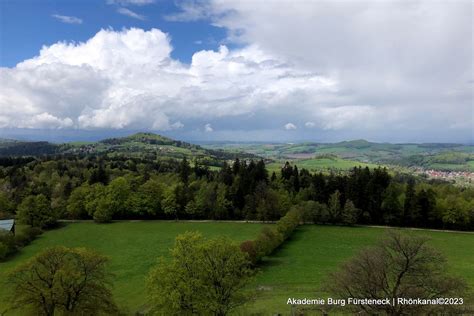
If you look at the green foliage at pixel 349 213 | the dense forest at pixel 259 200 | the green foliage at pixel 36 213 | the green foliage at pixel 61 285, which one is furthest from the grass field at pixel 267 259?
the green foliage at pixel 61 285

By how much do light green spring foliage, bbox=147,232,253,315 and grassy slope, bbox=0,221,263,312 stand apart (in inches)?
454

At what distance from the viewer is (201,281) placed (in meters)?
27.4

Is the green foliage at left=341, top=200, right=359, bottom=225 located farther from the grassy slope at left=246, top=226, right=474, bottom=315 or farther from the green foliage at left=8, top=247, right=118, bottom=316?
the green foliage at left=8, top=247, right=118, bottom=316

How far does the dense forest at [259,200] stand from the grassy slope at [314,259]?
6.53 metres

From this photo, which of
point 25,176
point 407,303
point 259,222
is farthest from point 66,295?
point 25,176

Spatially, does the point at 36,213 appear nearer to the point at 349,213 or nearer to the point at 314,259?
the point at 314,259

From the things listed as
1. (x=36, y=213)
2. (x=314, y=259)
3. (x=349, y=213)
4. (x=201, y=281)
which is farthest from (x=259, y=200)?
(x=201, y=281)

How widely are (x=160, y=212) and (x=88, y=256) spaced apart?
203 ft

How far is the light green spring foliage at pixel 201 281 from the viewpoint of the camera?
26797 mm

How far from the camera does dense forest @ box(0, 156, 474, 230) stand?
7969cm

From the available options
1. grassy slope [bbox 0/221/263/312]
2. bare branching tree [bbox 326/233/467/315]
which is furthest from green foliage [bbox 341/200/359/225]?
bare branching tree [bbox 326/233/467/315]

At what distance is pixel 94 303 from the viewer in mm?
29938

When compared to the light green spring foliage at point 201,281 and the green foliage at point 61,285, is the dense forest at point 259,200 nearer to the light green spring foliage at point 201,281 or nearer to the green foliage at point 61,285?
the light green spring foliage at point 201,281

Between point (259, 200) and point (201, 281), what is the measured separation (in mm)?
59542
